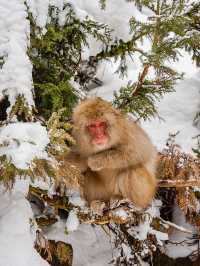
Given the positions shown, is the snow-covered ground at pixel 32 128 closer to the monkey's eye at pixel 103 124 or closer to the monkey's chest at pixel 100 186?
the monkey's chest at pixel 100 186

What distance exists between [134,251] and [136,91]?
1558 millimetres

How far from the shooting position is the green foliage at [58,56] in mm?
4547

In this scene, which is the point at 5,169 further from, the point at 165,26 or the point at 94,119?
the point at 165,26

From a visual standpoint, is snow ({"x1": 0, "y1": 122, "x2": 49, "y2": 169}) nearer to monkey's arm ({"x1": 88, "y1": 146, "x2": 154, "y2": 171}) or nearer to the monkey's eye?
the monkey's eye

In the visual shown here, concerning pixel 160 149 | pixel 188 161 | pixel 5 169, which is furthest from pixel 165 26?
pixel 5 169

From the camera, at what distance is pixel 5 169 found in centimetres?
306

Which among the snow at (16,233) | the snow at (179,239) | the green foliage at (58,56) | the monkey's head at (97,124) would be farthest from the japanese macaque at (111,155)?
the snow at (179,239)

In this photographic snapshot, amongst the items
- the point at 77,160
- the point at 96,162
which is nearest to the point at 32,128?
the point at 96,162

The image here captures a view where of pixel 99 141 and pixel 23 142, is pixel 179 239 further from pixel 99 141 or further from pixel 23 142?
pixel 23 142

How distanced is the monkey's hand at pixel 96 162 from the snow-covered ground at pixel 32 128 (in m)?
0.68

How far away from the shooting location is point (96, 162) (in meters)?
4.50

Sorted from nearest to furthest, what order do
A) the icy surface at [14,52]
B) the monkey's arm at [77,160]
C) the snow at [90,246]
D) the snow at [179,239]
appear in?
1. the icy surface at [14,52]
2. the monkey's arm at [77,160]
3. the snow at [90,246]
4. the snow at [179,239]

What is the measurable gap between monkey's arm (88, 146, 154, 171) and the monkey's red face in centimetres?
19

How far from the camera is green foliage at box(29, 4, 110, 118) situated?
4547 millimetres
